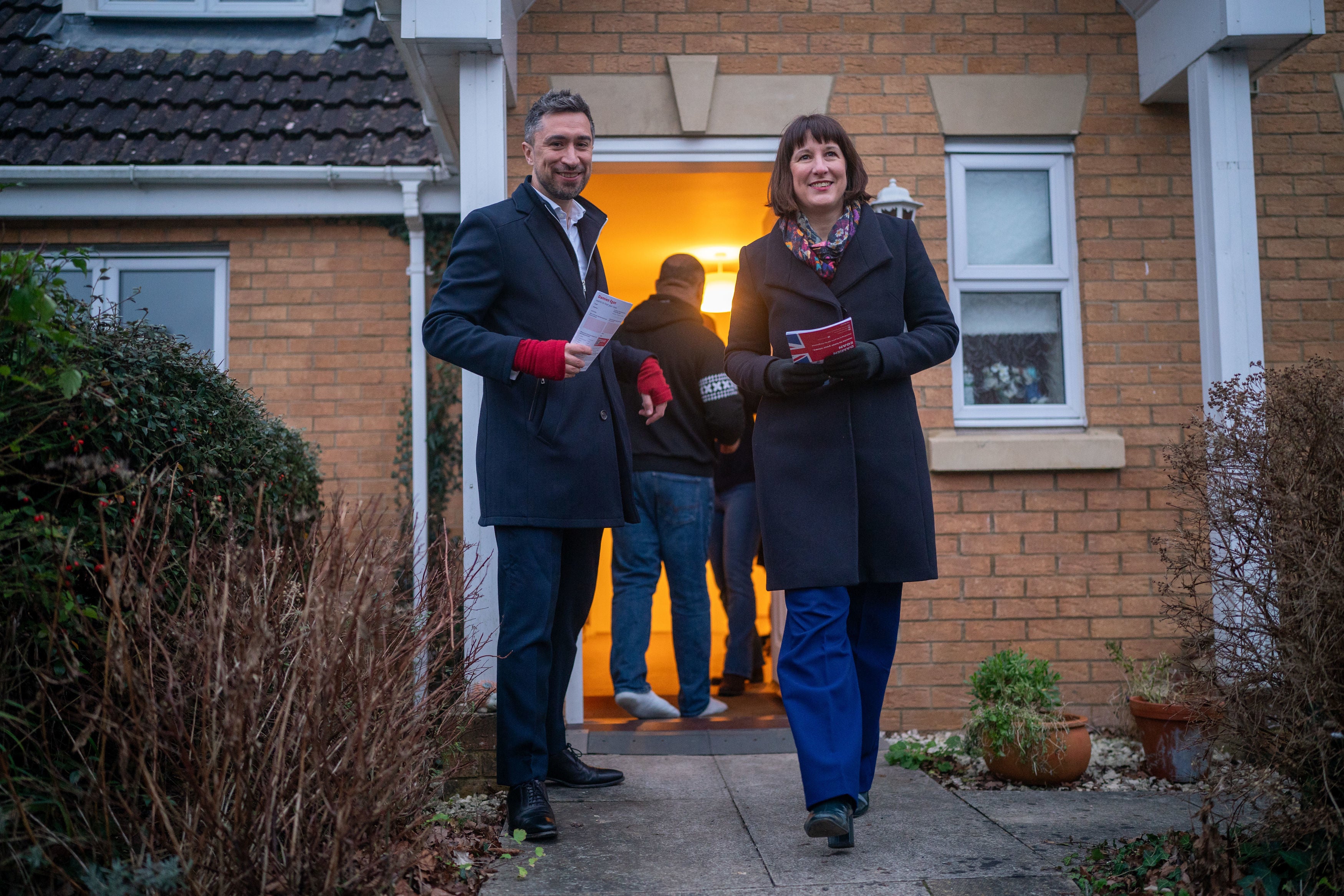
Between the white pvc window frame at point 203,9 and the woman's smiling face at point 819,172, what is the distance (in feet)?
15.4

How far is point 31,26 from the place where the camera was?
639cm

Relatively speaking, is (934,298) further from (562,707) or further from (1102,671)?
(1102,671)

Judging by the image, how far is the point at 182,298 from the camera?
5742mm

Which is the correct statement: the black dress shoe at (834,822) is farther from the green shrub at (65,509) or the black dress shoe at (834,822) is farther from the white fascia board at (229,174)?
the white fascia board at (229,174)

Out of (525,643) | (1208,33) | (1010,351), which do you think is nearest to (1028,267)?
(1010,351)


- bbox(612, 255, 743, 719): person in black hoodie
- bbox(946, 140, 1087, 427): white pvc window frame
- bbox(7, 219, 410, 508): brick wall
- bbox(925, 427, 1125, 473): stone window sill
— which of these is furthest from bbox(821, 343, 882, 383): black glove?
bbox(7, 219, 410, 508): brick wall

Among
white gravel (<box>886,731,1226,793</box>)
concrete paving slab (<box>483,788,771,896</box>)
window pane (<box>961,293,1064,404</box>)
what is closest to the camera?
concrete paving slab (<box>483,788,771,896</box>)

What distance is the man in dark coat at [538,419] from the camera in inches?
113

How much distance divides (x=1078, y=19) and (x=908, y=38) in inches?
31.8

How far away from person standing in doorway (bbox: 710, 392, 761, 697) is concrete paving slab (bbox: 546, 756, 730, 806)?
1.66 meters

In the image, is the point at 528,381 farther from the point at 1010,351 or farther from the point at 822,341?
the point at 1010,351

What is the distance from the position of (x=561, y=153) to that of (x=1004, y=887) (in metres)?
2.30

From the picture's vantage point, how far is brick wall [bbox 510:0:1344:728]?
15.3 feet

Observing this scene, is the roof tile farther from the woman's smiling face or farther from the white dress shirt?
the woman's smiling face
